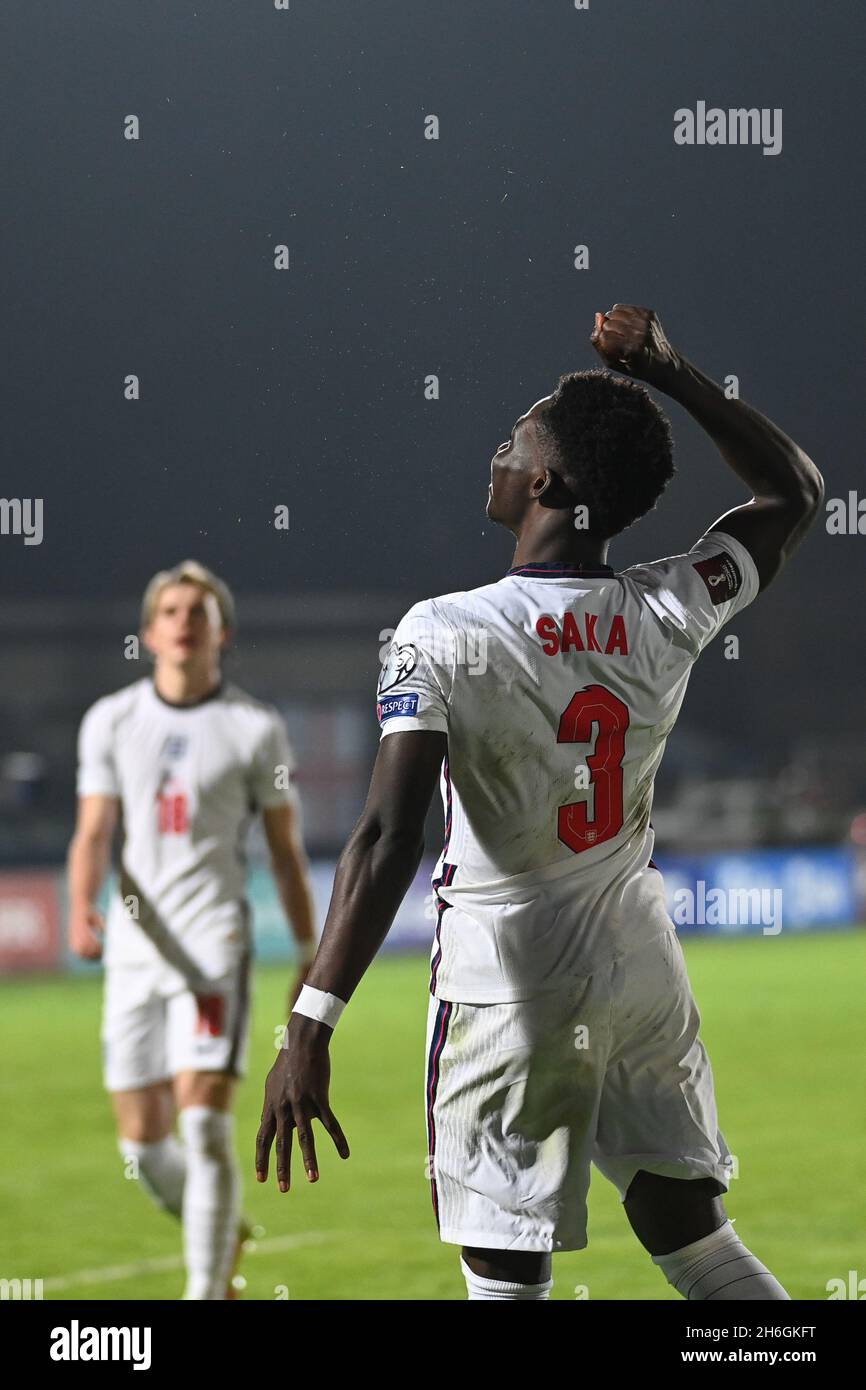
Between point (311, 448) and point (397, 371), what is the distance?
0.80 ft

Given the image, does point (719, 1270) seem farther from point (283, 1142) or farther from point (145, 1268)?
point (145, 1268)

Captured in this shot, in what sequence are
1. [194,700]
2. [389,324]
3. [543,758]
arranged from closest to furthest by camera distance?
[543,758] < [389,324] < [194,700]

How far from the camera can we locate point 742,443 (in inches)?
99.9

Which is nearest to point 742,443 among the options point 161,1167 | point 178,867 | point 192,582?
point 192,582

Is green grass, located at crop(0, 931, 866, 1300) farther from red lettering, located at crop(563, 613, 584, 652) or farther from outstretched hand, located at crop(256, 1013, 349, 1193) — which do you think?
red lettering, located at crop(563, 613, 584, 652)

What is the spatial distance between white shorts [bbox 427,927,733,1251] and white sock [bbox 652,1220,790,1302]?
10 centimetres

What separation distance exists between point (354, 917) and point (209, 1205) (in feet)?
6.22

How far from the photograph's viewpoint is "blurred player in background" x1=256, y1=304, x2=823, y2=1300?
2.28 meters

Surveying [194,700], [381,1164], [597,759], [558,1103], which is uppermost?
[194,700]

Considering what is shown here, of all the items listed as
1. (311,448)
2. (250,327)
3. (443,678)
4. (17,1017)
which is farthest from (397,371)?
(17,1017)

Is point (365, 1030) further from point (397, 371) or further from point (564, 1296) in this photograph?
point (397, 371)

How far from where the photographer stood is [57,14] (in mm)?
4734

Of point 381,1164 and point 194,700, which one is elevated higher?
point 194,700

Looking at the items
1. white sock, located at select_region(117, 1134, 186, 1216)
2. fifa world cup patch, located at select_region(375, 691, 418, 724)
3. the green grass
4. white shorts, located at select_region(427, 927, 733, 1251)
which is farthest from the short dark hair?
the green grass
